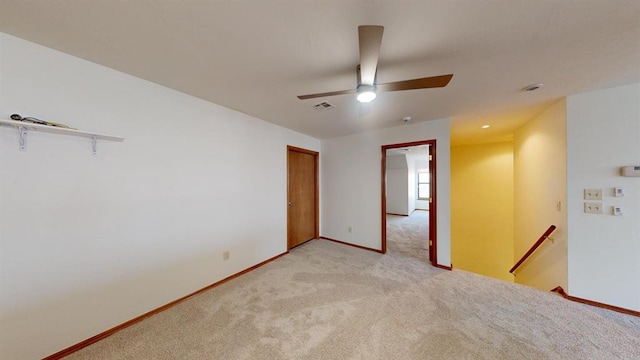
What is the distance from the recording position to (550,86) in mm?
1976

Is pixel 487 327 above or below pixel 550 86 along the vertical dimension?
below

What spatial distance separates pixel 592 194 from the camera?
207cm

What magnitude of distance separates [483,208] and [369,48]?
16.9ft

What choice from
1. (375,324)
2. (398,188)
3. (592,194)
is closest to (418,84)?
(375,324)

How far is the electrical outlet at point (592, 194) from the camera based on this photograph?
204cm

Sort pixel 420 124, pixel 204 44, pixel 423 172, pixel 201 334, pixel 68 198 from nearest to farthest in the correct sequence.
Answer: pixel 204 44, pixel 68 198, pixel 201 334, pixel 420 124, pixel 423 172

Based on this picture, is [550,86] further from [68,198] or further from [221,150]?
[68,198]

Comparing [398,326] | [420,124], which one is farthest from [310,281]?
[420,124]

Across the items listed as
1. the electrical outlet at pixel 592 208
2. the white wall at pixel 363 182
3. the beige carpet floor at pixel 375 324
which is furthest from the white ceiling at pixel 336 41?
the beige carpet floor at pixel 375 324

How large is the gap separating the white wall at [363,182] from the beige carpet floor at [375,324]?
3.05 ft

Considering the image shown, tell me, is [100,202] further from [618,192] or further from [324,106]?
[618,192]

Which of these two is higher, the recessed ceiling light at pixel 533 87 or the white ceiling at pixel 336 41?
the white ceiling at pixel 336 41

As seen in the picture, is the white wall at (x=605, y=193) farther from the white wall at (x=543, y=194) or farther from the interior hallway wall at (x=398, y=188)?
the interior hallway wall at (x=398, y=188)

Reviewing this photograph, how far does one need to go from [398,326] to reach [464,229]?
4213mm
